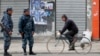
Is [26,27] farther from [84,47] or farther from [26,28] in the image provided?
[84,47]

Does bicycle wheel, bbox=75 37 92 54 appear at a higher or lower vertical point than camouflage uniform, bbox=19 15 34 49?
lower

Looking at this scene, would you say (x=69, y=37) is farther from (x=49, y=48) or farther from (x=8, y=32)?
(x=8, y=32)

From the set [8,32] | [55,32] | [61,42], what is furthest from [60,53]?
[55,32]

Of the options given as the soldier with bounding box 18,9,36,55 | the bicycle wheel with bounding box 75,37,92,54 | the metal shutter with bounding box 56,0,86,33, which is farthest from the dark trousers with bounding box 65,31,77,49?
the metal shutter with bounding box 56,0,86,33

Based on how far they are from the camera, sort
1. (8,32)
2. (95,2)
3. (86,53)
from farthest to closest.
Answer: (95,2) < (86,53) < (8,32)

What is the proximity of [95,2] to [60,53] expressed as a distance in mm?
4865

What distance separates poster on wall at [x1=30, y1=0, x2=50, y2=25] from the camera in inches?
834

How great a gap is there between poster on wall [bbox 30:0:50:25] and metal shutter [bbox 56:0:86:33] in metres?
0.72

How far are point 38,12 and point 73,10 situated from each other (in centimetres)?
176

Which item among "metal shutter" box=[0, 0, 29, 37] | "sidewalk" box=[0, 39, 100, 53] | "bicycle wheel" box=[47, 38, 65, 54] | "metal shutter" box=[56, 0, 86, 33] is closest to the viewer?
"bicycle wheel" box=[47, 38, 65, 54]

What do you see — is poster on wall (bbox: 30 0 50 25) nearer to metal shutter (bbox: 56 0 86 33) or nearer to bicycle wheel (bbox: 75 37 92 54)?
metal shutter (bbox: 56 0 86 33)

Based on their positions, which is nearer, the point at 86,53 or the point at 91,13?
the point at 86,53

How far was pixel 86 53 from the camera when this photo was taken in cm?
1634

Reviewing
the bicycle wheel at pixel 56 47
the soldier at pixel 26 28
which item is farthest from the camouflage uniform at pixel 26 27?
the bicycle wheel at pixel 56 47
